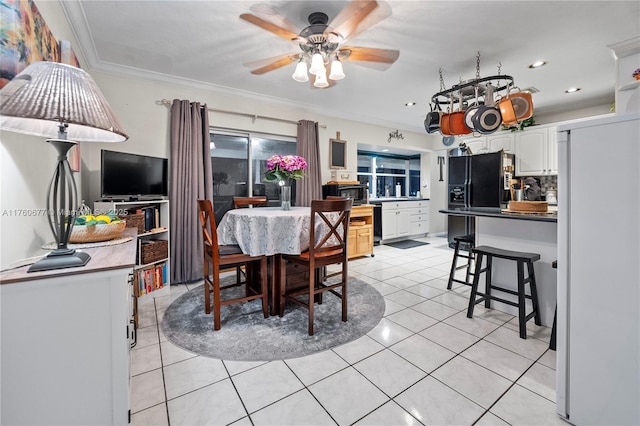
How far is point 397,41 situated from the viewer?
2604 millimetres

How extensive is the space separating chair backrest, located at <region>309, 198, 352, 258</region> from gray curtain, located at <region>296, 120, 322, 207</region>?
76.3 inches

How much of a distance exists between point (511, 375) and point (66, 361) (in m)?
2.27

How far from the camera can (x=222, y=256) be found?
233 cm

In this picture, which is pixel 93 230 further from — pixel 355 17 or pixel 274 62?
pixel 355 17

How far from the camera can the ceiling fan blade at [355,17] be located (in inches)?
63.7

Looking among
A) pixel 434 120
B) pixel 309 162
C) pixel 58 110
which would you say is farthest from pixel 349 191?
pixel 58 110

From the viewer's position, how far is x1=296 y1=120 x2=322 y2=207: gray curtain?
438 centimetres

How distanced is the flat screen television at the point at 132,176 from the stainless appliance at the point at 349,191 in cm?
241

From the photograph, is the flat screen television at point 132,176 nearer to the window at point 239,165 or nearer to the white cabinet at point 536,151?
the window at point 239,165

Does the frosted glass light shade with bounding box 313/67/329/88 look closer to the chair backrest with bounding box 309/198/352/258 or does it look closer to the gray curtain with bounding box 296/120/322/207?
the chair backrest with bounding box 309/198/352/258

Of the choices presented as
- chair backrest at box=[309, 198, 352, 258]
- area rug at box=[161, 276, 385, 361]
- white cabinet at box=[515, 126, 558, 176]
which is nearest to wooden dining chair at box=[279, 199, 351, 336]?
chair backrest at box=[309, 198, 352, 258]

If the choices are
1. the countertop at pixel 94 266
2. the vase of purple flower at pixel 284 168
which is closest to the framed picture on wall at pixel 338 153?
the vase of purple flower at pixel 284 168

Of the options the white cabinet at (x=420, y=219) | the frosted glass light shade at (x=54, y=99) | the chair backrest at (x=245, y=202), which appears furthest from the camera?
the white cabinet at (x=420, y=219)

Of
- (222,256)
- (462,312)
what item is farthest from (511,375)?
(222,256)
